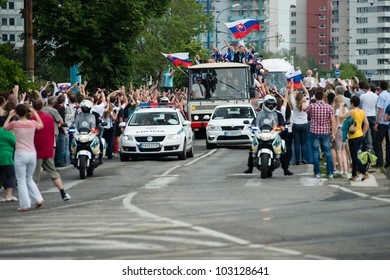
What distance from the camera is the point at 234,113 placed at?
4150 cm

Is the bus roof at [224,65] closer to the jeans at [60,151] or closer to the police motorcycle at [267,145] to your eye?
the jeans at [60,151]

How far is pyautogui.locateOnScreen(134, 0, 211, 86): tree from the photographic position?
99.8 metres

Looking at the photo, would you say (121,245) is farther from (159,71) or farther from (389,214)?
(159,71)

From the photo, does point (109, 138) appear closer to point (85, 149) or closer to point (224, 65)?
point (85, 149)

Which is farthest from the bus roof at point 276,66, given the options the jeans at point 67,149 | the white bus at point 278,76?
the jeans at point 67,149

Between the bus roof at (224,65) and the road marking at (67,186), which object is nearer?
the road marking at (67,186)

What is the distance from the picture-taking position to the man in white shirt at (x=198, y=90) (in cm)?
4756

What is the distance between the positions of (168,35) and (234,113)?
63.6 metres

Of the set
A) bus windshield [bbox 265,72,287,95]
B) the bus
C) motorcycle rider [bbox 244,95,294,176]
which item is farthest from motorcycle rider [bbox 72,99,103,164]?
bus windshield [bbox 265,72,287,95]

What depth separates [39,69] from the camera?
131 meters

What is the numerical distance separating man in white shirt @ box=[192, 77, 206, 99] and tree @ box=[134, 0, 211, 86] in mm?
47040

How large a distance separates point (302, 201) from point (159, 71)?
82.9m

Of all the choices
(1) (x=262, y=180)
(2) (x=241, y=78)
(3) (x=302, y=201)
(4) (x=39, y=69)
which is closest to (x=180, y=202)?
(3) (x=302, y=201)

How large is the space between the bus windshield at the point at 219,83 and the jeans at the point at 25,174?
27659mm
